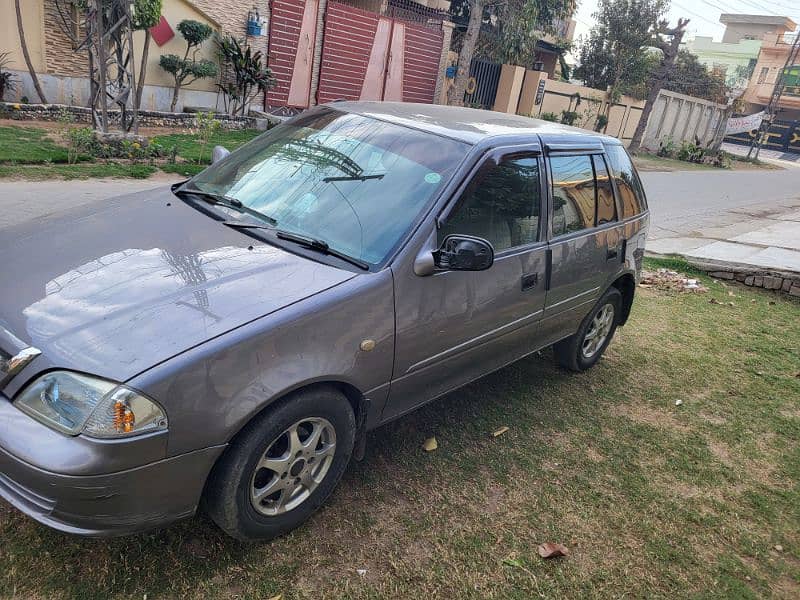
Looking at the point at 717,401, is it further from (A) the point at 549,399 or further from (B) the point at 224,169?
(B) the point at 224,169

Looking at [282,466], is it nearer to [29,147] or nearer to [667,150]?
[29,147]

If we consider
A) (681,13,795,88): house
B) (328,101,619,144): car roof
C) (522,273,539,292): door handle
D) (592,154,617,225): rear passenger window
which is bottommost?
(522,273,539,292): door handle

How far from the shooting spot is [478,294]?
3.17 meters

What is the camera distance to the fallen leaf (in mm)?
2832

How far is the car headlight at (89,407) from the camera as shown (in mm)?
2037

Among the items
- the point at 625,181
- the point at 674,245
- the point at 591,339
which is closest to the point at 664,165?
the point at 674,245

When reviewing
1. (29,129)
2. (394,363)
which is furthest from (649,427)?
(29,129)

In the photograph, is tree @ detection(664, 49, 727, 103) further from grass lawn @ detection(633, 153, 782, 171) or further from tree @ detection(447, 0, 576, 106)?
tree @ detection(447, 0, 576, 106)

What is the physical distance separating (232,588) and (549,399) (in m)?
2.60

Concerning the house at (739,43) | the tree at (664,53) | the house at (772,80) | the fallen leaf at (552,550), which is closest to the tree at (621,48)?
the tree at (664,53)

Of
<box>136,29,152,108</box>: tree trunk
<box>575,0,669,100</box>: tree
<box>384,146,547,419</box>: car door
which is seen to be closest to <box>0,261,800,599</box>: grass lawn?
<box>384,146,547,419</box>: car door

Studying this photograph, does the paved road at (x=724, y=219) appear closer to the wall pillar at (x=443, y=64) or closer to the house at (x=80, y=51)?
the wall pillar at (x=443, y=64)

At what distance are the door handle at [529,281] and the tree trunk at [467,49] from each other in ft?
54.9

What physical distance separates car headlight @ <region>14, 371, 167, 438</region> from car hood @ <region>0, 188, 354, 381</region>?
0.05 metres
